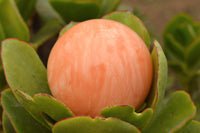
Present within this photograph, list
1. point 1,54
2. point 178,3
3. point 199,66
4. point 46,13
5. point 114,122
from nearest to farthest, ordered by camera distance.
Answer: point 114,122, point 1,54, point 46,13, point 199,66, point 178,3

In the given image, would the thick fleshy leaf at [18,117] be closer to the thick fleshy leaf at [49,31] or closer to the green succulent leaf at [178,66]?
the thick fleshy leaf at [49,31]

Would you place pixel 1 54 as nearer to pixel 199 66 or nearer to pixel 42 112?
pixel 42 112

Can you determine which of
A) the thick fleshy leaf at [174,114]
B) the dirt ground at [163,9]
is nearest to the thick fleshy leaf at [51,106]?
the thick fleshy leaf at [174,114]

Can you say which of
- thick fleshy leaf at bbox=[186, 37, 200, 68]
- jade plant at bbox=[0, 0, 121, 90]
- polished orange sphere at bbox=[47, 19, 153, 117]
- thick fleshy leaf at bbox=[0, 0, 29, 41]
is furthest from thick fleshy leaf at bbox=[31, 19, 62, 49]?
thick fleshy leaf at bbox=[186, 37, 200, 68]

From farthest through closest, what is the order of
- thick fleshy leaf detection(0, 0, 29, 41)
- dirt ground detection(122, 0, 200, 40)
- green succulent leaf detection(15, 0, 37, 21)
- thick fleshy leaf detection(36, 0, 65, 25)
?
dirt ground detection(122, 0, 200, 40)
thick fleshy leaf detection(36, 0, 65, 25)
green succulent leaf detection(15, 0, 37, 21)
thick fleshy leaf detection(0, 0, 29, 41)

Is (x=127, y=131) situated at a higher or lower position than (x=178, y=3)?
higher

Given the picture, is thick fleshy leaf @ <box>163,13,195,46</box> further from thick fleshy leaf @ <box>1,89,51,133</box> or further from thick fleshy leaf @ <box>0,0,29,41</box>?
thick fleshy leaf @ <box>1,89,51,133</box>

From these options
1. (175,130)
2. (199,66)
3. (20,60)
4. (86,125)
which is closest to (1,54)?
(20,60)

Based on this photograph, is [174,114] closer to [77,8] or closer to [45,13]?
[77,8]
